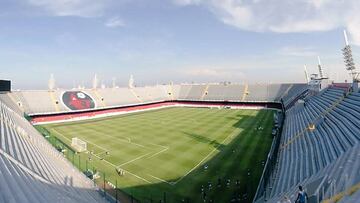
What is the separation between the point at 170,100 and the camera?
3583 inches

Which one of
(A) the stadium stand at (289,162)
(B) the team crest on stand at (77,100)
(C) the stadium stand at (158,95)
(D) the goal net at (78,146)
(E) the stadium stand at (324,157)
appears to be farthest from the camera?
(B) the team crest on stand at (77,100)

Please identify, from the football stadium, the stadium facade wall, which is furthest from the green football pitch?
the stadium facade wall

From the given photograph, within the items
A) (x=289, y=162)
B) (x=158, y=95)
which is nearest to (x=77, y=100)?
(x=158, y=95)

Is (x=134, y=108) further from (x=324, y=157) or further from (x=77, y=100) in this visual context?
(x=324, y=157)

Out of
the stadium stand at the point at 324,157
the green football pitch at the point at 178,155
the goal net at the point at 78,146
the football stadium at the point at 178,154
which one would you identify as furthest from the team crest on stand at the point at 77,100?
the stadium stand at the point at 324,157

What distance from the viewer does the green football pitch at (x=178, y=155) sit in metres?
24.2

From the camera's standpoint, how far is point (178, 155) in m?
33.2

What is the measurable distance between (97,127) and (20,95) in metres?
23.7

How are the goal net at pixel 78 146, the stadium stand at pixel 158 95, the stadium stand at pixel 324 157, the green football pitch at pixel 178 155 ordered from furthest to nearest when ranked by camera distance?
the stadium stand at pixel 158 95 → the goal net at pixel 78 146 → the green football pitch at pixel 178 155 → the stadium stand at pixel 324 157

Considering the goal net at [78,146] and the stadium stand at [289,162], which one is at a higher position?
the stadium stand at [289,162]

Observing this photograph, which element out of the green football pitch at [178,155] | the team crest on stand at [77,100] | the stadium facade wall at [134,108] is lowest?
the green football pitch at [178,155]

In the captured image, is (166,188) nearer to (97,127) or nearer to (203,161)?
(203,161)

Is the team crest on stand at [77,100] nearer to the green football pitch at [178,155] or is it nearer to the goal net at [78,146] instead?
the green football pitch at [178,155]

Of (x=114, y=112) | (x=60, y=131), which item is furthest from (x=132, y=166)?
(x=114, y=112)
